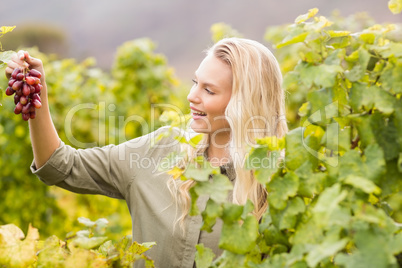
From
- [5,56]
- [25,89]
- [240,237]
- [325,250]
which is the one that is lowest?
[240,237]

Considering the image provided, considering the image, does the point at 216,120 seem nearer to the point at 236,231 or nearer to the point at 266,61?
the point at 266,61

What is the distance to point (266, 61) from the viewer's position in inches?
79.9

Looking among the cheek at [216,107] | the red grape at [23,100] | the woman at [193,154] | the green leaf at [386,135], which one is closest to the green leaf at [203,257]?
the green leaf at [386,135]

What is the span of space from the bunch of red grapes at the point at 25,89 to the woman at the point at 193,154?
0.25 m

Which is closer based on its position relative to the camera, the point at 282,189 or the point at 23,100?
the point at 282,189

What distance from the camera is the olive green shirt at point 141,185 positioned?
1.82 meters

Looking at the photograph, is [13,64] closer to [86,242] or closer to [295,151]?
[86,242]

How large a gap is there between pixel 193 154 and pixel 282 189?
0.97m

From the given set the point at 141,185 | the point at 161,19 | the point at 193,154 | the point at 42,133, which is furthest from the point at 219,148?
the point at 161,19

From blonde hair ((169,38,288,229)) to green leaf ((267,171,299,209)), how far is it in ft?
2.51

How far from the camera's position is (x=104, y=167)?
202 centimetres

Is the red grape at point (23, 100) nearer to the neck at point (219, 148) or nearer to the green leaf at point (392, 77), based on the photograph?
the neck at point (219, 148)

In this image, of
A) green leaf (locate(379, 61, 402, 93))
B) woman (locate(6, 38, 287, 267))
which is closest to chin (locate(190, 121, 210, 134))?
woman (locate(6, 38, 287, 267))

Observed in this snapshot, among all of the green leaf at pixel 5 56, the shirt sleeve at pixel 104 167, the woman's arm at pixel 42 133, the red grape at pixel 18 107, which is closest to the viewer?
the green leaf at pixel 5 56
